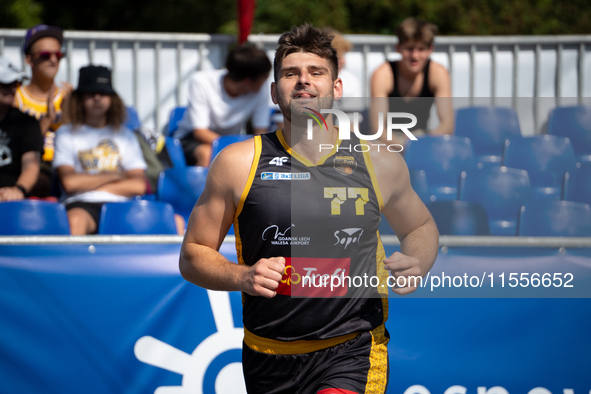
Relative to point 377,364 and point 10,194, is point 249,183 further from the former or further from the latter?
point 10,194

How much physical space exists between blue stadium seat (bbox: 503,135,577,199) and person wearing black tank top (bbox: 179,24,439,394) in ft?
10.1

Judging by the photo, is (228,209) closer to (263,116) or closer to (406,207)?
(406,207)

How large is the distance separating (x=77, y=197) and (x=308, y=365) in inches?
105

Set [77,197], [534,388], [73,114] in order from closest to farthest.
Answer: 1. [534,388]
2. [77,197]
3. [73,114]

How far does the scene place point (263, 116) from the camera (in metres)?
5.60

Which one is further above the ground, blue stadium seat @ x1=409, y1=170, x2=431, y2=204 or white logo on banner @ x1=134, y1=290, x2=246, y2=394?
blue stadium seat @ x1=409, y1=170, x2=431, y2=204

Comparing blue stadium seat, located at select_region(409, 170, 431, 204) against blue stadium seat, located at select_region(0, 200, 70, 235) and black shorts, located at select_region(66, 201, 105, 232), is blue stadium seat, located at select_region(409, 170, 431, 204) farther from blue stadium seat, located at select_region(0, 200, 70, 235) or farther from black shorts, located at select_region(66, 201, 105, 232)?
blue stadium seat, located at select_region(0, 200, 70, 235)

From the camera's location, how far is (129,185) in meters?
4.45

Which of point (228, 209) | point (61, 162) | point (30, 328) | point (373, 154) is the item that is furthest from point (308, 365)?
point (61, 162)

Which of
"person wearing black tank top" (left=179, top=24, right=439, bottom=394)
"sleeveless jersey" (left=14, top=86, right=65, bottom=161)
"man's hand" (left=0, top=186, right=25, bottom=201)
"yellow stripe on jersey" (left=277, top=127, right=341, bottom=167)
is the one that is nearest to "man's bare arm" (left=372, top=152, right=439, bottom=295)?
"person wearing black tank top" (left=179, top=24, right=439, bottom=394)

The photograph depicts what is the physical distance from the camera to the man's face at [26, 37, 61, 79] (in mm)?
5164

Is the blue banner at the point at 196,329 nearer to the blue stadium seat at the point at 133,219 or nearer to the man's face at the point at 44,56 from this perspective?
the blue stadium seat at the point at 133,219

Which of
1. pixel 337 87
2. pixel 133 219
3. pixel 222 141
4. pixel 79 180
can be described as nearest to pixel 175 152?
pixel 222 141

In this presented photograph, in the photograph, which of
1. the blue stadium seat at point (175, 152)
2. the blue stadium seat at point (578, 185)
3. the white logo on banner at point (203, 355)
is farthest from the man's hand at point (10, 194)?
the blue stadium seat at point (578, 185)
